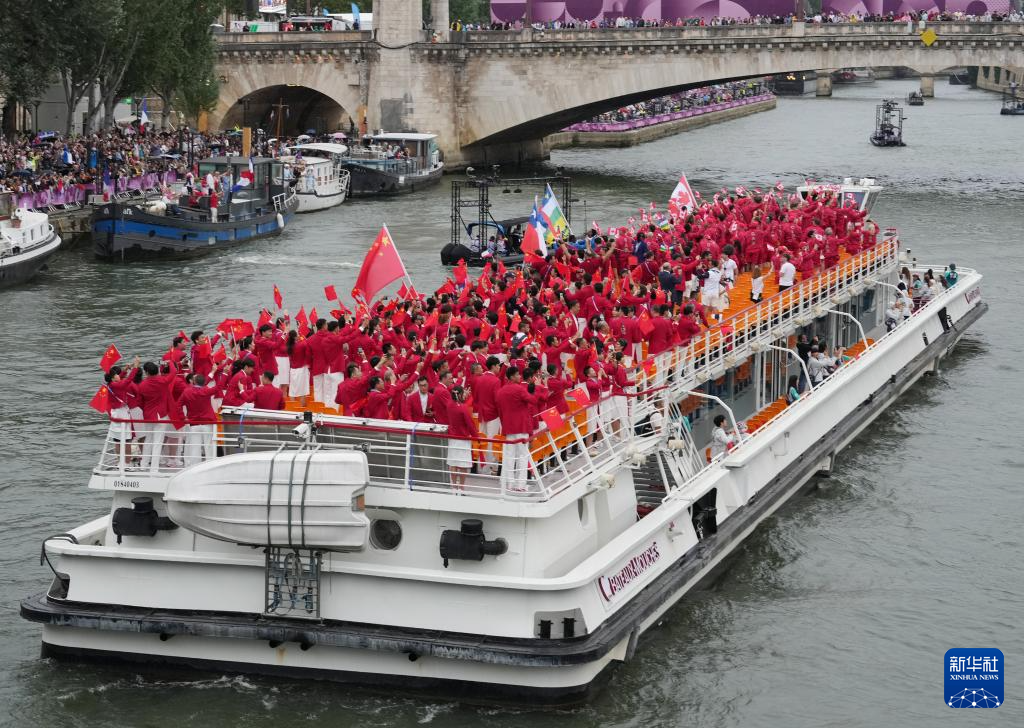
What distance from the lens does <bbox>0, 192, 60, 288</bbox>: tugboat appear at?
4284 cm

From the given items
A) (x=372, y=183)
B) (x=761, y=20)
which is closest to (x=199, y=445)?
(x=372, y=183)

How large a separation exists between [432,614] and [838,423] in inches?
441

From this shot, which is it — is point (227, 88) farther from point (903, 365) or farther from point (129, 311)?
point (903, 365)

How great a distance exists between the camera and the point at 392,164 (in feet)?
219

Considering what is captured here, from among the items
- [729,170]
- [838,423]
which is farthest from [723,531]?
[729,170]

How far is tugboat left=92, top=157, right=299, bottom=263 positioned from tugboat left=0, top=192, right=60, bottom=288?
2.69 metres

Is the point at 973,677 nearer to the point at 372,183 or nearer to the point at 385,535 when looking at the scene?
the point at 385,535

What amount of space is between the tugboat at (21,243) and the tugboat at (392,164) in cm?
2094

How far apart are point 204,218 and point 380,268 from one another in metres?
24.7

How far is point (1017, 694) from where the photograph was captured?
60.5 ft

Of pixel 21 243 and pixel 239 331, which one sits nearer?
pixel 239 331

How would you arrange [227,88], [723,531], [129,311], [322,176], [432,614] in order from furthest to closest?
[227,88] → [322,176] → [129,311] → [723,531] → [432,614]

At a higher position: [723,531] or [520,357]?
[520,357]

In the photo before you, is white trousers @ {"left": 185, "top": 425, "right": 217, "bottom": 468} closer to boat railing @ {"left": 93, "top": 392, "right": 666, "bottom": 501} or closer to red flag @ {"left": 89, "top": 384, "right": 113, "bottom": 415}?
boat railing @ {"left": 93, "top": 392, "right": 666, "bottom": 501}
